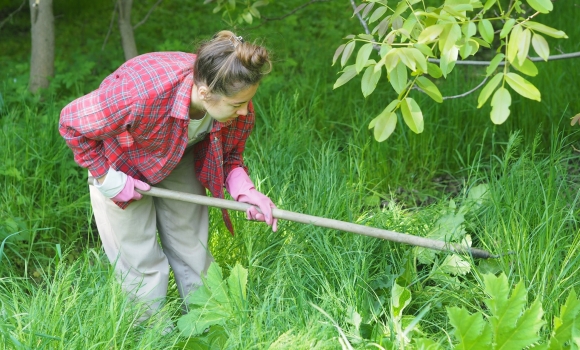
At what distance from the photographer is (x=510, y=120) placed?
13.3 feet

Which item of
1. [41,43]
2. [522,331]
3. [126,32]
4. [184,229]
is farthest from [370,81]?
[41,43]

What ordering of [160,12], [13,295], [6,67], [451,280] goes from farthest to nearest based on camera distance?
1. [160,12]
2. [6,67]
3. [451,280]
4. [13,295]

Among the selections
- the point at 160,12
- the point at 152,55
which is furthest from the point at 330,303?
the point at 160,12

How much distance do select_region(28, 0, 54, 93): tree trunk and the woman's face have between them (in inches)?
106

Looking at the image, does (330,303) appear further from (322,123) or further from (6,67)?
(6,67)

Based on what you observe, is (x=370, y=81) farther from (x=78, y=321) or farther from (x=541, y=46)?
(x=78, y=321)

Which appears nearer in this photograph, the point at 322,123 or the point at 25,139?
the point at 25,139

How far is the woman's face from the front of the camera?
2.32 m

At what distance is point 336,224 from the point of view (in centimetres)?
245

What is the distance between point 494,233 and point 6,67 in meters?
4.09

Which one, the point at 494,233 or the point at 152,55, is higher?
the point at 152,55

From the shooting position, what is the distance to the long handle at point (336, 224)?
244 centimetres

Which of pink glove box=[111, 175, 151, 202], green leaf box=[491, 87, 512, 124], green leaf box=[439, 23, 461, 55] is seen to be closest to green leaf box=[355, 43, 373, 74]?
green leaf box=[439, 23, 461, 55]

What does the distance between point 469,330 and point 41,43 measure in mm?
3721
